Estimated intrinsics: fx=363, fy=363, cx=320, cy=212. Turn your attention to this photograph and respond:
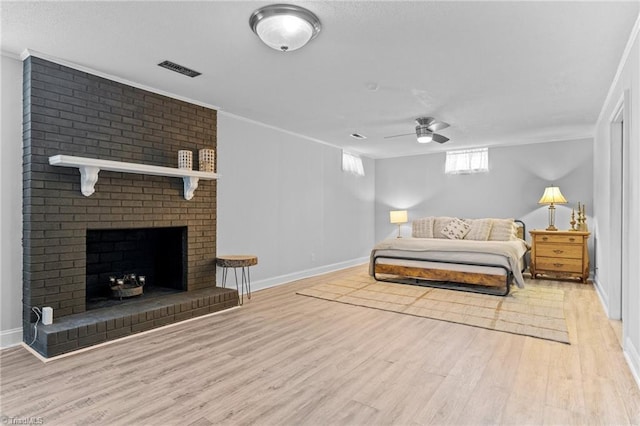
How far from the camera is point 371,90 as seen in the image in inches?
151

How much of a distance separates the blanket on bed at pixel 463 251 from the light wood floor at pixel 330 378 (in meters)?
1.28

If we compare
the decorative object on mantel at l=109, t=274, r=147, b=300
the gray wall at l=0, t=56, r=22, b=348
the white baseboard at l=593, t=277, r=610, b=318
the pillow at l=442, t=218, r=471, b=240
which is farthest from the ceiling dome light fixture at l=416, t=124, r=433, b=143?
the gray wall at l=0, t=56, r=22, b=348

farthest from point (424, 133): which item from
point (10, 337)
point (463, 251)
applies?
point (10, 337)

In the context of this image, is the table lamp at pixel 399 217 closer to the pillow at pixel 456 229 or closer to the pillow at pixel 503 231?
the pillow at pixel 456 229

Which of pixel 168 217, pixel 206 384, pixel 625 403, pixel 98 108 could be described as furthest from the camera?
pixel 168 217

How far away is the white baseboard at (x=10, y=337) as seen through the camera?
3027mm

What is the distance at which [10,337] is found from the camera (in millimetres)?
3061

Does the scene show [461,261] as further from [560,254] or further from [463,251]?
[560,254]

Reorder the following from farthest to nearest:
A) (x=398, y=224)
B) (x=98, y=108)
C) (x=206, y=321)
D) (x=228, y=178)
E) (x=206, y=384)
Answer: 1. (x=398, y=224)
2. (x=228, y=178)
3. (x=206, y=321)
4. (x=98, y=108)
5. (x=206, y=384)

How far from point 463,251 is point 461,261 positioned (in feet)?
0.47

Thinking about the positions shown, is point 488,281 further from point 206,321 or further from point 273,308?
point 206,321

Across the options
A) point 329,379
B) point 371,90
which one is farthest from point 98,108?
point 329,379

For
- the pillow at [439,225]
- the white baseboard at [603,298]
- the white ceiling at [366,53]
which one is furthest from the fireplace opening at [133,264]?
the white baseboard at [603,298]

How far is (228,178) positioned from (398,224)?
4423 millimetres
